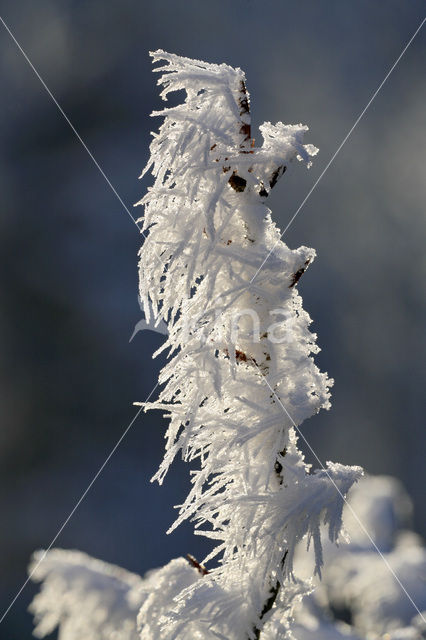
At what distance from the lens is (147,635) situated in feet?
5.30

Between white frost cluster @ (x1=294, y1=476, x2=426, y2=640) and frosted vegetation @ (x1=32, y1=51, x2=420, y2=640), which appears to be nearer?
frosted vegetation @ (x1=32, y1=51, x2=420, y2=640)

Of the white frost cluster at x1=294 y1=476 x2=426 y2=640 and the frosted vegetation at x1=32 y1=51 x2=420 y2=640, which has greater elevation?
the frosted vegetation at x1=32 y1=51 x2=420 y2=640

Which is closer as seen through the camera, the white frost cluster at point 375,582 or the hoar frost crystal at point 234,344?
the hoar frost crystal at point 234,344

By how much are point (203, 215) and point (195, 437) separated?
667mm

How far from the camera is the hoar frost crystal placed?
1.28 metres

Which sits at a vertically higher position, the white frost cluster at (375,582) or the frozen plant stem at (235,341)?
the frozen plant stem at (235,341)

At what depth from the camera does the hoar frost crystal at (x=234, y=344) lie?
50.5 inches

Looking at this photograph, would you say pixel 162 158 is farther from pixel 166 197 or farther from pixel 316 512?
pixel 316 512

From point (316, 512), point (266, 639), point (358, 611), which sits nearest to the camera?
point (316, 512)

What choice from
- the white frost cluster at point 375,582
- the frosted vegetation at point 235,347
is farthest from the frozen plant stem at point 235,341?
the white frost cluster at point 375,582

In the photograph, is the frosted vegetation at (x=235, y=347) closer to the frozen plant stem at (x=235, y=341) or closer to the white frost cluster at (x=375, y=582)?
the frozen plant stem at (x=235, y=341)

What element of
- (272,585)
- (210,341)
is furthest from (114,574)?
(210,341)

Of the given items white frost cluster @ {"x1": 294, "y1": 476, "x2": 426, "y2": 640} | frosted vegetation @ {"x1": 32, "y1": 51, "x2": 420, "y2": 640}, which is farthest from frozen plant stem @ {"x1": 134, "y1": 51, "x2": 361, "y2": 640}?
white frost cluster @ {"x1": 294, "y1": 476, "x2": 426, "y2": 640}

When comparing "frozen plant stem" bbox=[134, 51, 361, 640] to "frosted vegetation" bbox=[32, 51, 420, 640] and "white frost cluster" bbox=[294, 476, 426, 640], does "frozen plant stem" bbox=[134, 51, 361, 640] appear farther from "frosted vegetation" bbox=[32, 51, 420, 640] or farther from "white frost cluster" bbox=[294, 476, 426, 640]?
"white frost cluster" bbox=[294, 476, 426, 640]
